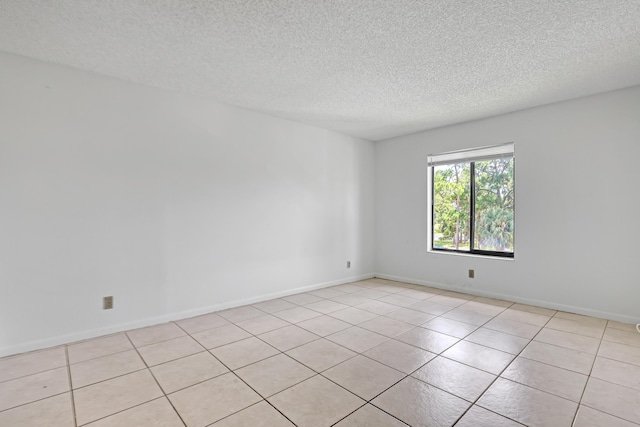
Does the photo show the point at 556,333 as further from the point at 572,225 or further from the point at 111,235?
the point at 111,235

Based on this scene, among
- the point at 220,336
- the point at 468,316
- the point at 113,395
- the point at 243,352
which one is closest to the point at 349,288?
the point at 468,316

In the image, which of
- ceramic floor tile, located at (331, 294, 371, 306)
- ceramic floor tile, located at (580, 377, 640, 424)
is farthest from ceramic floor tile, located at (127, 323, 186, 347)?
ceramic floor tile, located at (580, 377, 640, 424)

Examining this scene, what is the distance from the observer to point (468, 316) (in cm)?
329

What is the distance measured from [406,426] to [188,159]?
298 centimetres

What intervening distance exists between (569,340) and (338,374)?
209cm

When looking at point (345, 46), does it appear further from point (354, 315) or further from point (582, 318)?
point (582, 318)

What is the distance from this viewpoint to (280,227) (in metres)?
4.05

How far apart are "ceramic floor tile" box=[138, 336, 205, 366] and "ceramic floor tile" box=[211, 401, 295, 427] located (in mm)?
921

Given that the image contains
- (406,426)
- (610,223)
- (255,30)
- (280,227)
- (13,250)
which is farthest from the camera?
(280,227)

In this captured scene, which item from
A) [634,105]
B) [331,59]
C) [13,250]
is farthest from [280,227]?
[634,105]

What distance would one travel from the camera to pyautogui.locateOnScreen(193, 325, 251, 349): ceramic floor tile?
8.54ft

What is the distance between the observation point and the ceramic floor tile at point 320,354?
7.35 ft

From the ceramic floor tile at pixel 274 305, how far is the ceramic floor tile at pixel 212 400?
4.81 ft

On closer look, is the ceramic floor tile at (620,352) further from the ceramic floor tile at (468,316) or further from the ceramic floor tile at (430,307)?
the ceramic floor tile at (430,307)
